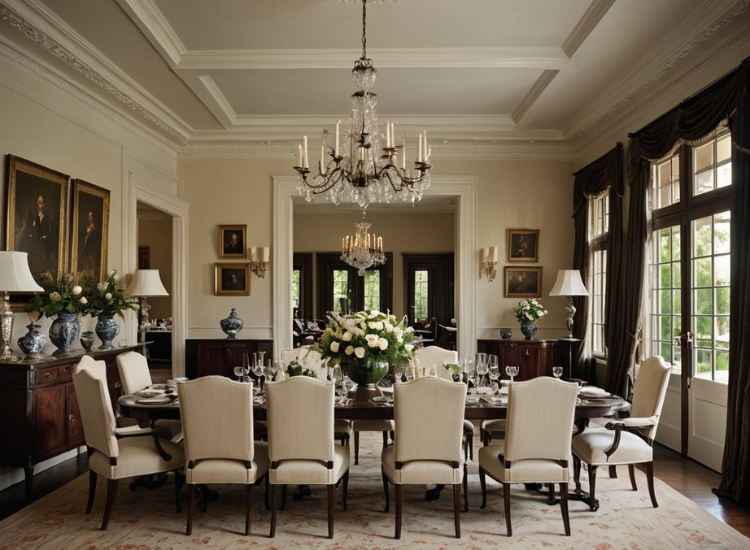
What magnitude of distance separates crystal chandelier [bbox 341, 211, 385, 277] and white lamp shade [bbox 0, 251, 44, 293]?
311 inches

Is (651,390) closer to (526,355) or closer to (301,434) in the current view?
(301,434)

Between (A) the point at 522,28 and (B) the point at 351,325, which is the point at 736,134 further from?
(B) the point at 351,325

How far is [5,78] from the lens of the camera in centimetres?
470

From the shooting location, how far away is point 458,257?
8.26 m

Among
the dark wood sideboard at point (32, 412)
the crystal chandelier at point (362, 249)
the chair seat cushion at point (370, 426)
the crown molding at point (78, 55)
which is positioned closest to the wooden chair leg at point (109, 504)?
the dark wood sideboard at point (32, 412)

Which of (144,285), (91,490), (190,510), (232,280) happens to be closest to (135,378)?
(91,490)

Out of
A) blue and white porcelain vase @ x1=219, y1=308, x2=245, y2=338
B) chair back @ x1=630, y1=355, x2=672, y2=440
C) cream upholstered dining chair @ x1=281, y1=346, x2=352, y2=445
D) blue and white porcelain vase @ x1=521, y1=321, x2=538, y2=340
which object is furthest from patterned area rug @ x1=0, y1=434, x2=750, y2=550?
blue and white porcelain vase @ x1=219, y1=308, x2=245, y2=338

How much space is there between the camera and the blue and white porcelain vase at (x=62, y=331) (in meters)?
5.06

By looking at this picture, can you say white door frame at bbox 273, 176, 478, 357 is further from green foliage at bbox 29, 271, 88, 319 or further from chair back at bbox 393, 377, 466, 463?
chair back at bbox 393, 377, 466, 463

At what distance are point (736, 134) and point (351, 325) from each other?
3166mm

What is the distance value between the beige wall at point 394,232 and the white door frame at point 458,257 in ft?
17.5

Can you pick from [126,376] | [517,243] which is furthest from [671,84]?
[126,376]

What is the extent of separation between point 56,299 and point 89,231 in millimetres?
1163

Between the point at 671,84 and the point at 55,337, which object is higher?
the point at 671,84
